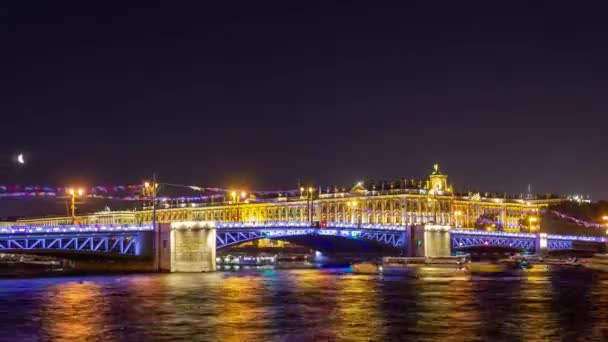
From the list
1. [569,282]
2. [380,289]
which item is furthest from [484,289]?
[569,282]

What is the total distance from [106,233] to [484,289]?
135 ft

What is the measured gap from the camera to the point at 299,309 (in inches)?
2372

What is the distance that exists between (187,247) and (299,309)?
160ft

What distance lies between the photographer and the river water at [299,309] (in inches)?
1860

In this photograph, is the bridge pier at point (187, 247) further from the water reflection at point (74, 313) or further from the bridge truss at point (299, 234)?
the water reflection at point (74, 313)

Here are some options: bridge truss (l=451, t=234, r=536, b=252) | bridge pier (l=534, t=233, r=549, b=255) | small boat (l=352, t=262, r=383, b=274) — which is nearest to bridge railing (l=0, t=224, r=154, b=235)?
small boat (l=352, t=262, r=383, b=274)

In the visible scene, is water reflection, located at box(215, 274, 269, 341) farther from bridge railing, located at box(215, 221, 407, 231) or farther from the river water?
bridge railing, located at box(215, 221, 407, 231)

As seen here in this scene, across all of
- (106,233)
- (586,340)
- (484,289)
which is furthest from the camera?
(106,233)

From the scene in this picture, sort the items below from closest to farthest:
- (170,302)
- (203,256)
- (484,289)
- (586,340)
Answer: (586,340), (170,302), (484,289), (203,256)

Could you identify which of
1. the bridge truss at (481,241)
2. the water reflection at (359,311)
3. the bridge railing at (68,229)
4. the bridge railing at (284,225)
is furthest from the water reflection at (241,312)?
the bridge truss at (481,241)

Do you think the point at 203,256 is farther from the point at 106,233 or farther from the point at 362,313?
the point at 362,313

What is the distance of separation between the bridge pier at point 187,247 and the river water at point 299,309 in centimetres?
1236

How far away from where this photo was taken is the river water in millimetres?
47250

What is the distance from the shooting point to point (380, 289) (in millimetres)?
80562
